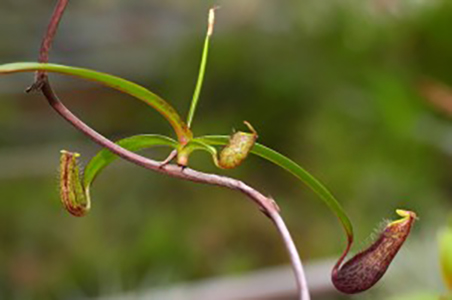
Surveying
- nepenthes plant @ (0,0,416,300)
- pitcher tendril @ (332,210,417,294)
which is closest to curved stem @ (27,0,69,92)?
nepenthes plant @ (0,0,416,300)

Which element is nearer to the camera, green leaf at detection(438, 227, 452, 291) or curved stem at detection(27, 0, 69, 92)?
curved stem at detection(27, 0, 69, 92)

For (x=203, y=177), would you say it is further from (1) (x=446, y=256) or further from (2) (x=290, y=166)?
(1) (x=446, y=256)

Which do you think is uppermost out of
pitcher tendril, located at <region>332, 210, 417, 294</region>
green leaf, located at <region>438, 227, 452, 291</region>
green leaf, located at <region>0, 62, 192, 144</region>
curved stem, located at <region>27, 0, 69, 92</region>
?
curved stem, located at <region>27, 0, 69, 92</region>

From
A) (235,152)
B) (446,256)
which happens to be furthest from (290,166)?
(446,256)

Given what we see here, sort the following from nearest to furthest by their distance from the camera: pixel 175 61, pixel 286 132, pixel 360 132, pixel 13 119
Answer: pixel 360 132
pixel 286 132
pixel 175 61
pixel 13 119

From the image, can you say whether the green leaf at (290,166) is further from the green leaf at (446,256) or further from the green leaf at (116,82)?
the green leaf at (446,256)

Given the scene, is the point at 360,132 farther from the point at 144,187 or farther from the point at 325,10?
the point at 144,187

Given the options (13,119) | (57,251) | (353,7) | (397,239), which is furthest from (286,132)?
(397,239)

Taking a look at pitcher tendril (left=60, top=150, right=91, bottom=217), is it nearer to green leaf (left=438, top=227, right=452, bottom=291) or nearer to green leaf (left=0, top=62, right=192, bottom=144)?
green leaf (left=0, top=62, right=192, bottom=144)
